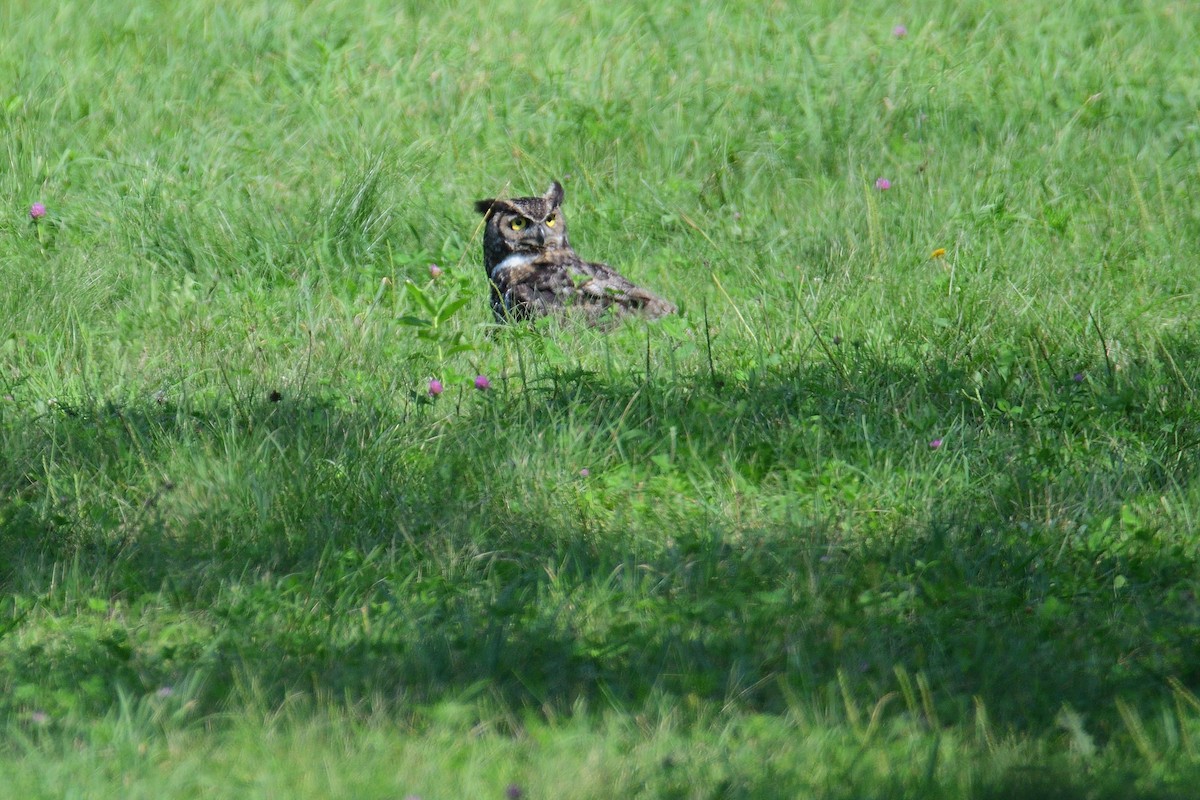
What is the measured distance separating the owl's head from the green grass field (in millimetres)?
274

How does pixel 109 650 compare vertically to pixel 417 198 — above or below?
below

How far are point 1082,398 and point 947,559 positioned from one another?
4.36 ft

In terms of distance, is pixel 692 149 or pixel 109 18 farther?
pixel 109 18

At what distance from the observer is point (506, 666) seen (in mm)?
3803

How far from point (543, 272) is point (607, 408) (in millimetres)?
1885

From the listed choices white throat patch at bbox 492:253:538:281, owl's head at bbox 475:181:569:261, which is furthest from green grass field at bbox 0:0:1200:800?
owl's head at bbox 475:181:569:261

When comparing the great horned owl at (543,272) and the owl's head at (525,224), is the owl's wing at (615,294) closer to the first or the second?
the great horned owl at (543,272)

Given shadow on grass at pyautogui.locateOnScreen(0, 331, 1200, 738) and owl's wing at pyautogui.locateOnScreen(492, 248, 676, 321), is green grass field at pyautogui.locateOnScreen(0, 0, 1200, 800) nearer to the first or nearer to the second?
shadow on grass at pyautogui.locateOnScreen(0, 331, 1200, 738)

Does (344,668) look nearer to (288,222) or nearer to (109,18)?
(288,222)

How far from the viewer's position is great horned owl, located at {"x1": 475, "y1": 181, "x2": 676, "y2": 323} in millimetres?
6723

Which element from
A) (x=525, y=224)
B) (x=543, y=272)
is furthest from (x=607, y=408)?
(x=525, y=224)

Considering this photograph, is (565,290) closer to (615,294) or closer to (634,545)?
(615,294)

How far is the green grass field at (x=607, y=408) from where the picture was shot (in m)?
3.51

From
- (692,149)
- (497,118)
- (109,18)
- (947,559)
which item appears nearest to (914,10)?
(692,149)
